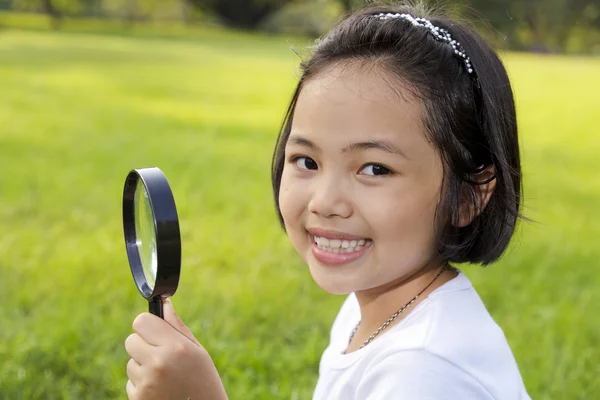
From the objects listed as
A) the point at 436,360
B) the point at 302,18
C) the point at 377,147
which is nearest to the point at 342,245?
the point at 377,147

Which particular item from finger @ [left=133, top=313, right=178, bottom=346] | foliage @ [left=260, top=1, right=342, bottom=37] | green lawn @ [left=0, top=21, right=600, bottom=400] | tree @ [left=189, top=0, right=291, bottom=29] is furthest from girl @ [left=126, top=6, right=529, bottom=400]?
tree @ [left=189, top=0, right=291, bottom=29]

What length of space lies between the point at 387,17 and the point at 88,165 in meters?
4.41

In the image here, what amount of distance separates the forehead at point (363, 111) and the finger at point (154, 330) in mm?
478

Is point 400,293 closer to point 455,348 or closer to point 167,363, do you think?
point 455,348

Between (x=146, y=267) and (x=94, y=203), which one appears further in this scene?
(x=94, y=203)

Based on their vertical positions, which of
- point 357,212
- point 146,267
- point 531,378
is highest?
point 357,212

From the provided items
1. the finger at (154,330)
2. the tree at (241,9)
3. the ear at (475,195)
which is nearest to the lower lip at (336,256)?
the ear at (475,195)

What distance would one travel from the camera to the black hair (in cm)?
163

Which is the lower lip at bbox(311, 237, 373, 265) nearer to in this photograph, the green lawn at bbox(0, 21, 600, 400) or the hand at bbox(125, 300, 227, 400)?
the hand at bbox(125, 300, 227, 400)

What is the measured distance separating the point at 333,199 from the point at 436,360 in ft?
1.19

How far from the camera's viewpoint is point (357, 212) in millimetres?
1547

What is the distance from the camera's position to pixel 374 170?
156cm

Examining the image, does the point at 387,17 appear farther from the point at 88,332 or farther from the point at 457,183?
the point at 88,332

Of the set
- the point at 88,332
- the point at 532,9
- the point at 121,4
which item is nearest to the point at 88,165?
the point at 88,332
